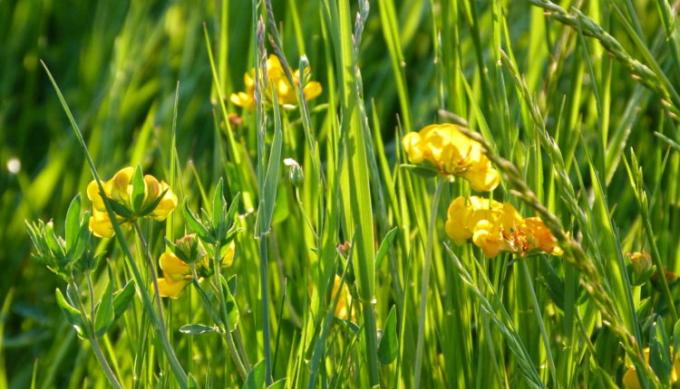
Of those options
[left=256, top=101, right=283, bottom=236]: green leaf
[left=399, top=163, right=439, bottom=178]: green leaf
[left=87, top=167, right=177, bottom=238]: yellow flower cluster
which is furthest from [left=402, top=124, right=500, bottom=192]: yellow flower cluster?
[left=87, top=167, right=177, bottom=238]: yellow flower cluster

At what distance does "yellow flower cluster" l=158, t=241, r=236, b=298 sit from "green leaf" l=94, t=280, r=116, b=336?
9 cm

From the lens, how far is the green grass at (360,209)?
968 millimetres

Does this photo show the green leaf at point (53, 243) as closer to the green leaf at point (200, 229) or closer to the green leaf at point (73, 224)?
the green leaf at point (73, 224)

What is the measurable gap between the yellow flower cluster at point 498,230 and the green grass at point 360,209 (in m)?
0.04

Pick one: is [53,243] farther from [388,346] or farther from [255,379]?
[388,346]

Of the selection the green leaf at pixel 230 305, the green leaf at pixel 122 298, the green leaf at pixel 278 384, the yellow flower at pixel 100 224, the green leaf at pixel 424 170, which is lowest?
the green leaf at pixel 278 384

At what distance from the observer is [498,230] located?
99 centimetres

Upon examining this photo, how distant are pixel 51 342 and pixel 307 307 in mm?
775

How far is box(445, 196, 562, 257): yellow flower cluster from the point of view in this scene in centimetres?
98

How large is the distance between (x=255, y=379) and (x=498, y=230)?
0.25 metres

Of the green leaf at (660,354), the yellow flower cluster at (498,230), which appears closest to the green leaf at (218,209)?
the yellow flower cluster at (498,230)

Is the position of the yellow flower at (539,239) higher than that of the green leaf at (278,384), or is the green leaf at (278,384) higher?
the yellow flower at (539,239)

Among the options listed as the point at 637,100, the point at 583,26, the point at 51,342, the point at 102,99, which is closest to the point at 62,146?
the point at 102,99

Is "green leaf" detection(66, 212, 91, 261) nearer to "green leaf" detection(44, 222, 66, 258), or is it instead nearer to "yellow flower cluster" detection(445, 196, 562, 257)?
"green leaf" detection(44, 222, 66, 258)
